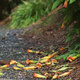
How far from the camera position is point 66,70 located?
3.42m

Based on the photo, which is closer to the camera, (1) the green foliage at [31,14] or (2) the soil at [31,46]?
(2) the soil at [31,46]

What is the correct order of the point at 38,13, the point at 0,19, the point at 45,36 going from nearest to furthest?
the point at 45,36
the point at 38,13
the point at 0,19

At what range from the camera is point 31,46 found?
18.0 ft

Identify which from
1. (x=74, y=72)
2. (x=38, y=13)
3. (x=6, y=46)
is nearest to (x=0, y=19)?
(x=38, y=13)

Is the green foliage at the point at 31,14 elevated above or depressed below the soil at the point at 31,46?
above

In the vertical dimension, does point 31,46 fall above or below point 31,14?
below

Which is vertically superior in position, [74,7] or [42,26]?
[74,7]

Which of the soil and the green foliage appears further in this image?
the green foliage

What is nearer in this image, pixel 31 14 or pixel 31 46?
pixel 31 46

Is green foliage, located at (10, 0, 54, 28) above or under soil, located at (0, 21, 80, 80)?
above

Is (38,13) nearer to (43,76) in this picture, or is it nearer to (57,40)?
(57,40)

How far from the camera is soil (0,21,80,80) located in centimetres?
329

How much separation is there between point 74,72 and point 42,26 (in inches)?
160

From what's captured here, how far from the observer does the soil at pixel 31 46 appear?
3294mm
